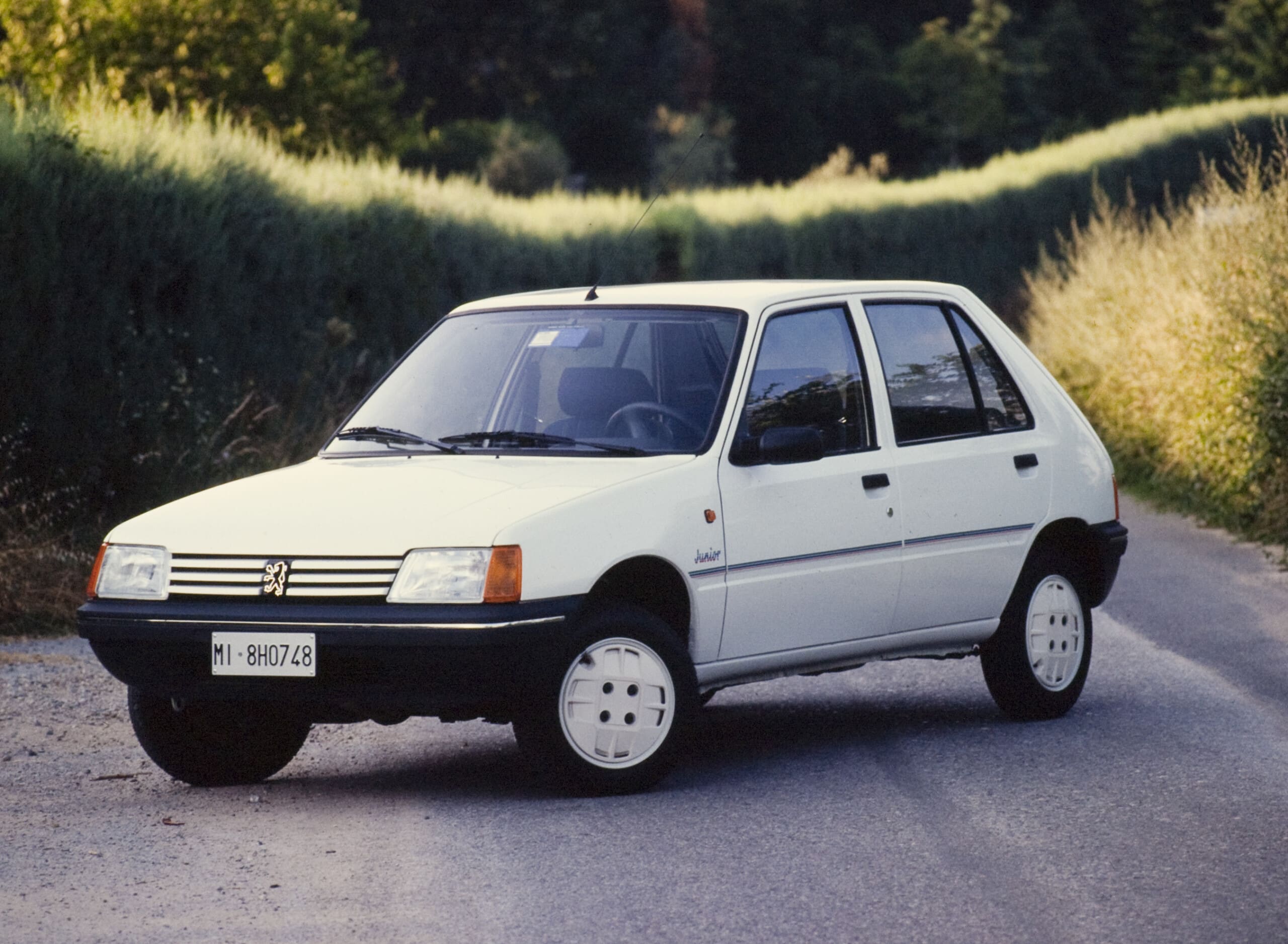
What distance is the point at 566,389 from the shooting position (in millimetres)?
7676

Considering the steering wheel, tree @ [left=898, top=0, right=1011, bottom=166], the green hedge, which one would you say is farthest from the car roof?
tree @ [left=898, top=0, right=1011, bottom=166]

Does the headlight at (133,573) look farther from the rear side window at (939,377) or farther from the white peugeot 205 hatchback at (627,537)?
the rear side window at (939,377)

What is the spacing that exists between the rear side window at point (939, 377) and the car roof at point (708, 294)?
121 millimetres

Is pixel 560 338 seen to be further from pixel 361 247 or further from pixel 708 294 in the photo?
pixel 361 247

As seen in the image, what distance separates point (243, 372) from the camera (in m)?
16.3

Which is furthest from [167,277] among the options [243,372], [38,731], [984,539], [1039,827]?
[1039,827]

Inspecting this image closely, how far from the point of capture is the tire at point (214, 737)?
721cm

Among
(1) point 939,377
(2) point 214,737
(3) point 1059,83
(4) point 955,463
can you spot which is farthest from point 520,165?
(2) point 214,737

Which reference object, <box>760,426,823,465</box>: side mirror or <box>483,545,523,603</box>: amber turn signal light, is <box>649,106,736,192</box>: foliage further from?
<box>483,545,523,603</box>: amber turn signal light

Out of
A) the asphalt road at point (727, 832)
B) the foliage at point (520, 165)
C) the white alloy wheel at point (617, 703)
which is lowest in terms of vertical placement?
the asphalt road at point (727, 832)

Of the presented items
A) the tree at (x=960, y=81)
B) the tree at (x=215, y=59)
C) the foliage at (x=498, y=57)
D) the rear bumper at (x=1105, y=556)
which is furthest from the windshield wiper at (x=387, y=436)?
the tree at (x=960, y=81)

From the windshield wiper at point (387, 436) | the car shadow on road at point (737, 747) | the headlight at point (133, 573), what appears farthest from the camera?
the windshield wiper at point (387, 436)

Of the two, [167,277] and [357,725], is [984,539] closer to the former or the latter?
[357,725]

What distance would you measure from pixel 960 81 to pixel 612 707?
291 feet
